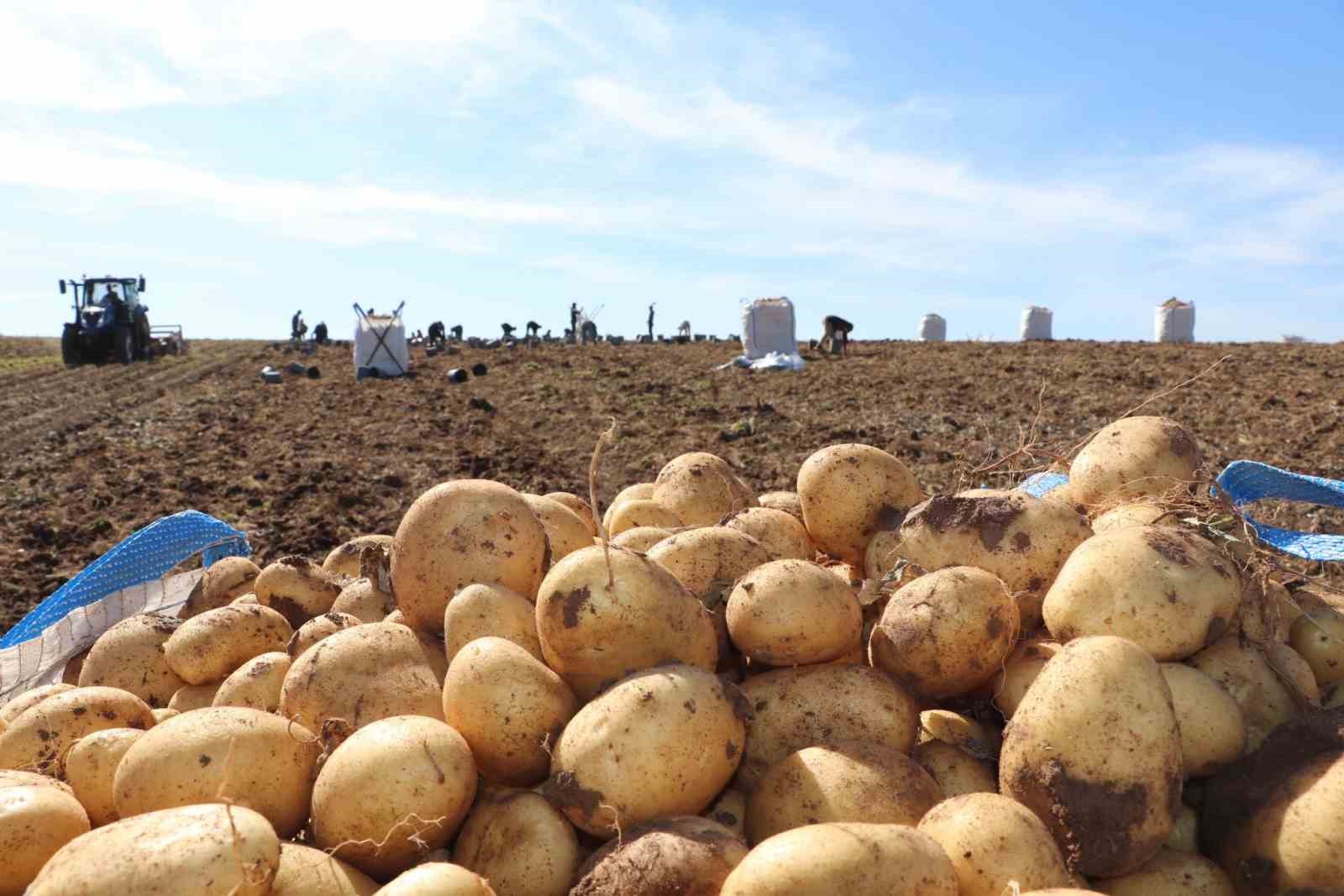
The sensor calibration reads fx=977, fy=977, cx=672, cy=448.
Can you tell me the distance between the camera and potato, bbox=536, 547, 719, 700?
278 centimetres

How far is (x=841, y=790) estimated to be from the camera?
251 cm

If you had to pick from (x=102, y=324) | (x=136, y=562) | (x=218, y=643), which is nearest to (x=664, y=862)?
(x=218, y=643)

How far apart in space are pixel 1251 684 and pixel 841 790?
149 cm

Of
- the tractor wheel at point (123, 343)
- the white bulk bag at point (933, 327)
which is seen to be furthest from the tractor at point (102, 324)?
the white bulk bag at point (933, 327)

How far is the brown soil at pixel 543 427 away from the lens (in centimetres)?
1009

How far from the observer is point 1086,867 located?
8.16ft

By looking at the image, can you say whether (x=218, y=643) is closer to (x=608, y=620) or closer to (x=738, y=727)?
(x=608, y=620)

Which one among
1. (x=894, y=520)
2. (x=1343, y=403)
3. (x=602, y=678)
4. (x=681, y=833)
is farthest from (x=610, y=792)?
(x=1343, y=403)

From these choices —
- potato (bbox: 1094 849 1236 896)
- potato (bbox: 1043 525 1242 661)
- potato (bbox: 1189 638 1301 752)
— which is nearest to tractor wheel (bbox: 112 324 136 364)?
potato (bbox: 1043 525 1242 661)

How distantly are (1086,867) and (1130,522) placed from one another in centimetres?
127

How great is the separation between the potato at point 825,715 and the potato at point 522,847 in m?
0.60

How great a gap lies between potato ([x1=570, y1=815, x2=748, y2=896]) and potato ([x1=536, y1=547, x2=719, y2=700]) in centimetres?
51

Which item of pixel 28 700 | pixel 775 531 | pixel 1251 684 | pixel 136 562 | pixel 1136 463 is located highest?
pixel 1136 463

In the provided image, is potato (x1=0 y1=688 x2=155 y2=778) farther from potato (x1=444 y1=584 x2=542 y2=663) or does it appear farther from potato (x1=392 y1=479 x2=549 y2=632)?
potato (x1=444 y1=584 x2=542 y2=663)
